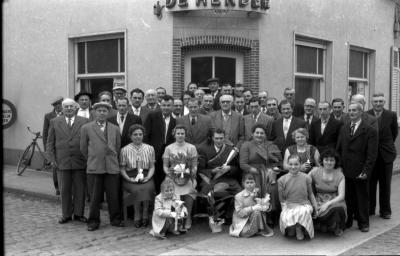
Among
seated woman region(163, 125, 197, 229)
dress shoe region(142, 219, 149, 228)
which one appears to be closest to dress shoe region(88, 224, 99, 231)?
dress shoe region(142, 219, 149, 228)

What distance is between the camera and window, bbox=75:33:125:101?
11250mm

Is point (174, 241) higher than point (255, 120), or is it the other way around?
point (255, 120)

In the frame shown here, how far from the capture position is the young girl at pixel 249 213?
6.33 m

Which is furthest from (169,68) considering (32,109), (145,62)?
(32,109)

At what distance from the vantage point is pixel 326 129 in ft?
23.4

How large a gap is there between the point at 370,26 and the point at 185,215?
10.3m

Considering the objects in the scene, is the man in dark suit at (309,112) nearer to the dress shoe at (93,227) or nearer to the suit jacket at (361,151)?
the suit jacket at (361,151)

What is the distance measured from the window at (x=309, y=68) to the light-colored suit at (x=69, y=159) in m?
6.55

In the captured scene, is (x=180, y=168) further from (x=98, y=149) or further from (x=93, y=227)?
(x=93, y=227)

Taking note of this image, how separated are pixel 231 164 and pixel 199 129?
2.54ft

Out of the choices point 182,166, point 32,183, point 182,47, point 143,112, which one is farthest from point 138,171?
point 32,183

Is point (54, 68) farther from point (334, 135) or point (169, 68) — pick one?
point (334, 135)

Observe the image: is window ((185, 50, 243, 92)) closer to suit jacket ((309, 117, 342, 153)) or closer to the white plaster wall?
the white plaster wall

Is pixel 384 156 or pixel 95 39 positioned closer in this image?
pixel 384 156
